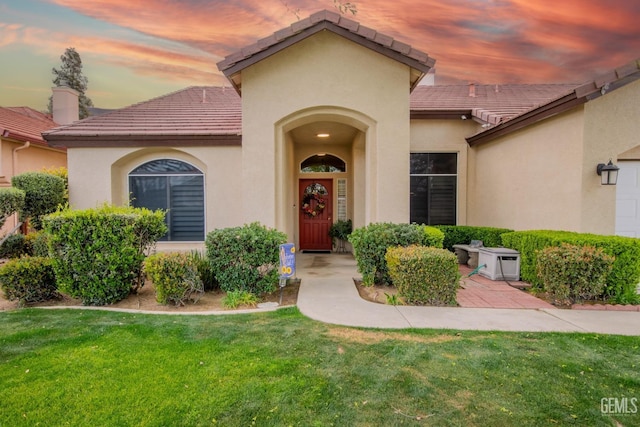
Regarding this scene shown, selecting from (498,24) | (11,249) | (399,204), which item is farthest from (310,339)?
(498,24)

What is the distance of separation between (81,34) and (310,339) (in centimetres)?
1376

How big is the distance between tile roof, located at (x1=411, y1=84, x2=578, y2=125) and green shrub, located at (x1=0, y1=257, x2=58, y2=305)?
1027 centimetres

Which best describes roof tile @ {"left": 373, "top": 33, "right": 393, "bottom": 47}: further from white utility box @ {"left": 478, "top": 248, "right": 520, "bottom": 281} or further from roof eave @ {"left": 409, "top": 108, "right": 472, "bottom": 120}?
white utility box @ {"left": 478, "top": 248, "right": 520, "bottom": 281}

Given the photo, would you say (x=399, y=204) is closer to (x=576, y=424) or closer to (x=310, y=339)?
(x=310, y=339)

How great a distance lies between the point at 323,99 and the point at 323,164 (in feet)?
15.8

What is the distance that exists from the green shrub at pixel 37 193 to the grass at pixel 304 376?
18.4 feet

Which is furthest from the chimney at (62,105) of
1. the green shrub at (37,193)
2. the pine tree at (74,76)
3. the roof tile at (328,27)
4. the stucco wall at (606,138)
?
the stucco wall at (606,138)

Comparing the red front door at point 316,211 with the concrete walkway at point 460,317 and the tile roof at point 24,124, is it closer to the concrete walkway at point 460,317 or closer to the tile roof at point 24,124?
the concrete walkway at point 460,317

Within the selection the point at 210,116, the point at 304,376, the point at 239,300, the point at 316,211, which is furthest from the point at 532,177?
the point at 210,116

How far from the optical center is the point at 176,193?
32.0 feet

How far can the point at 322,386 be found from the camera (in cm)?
297

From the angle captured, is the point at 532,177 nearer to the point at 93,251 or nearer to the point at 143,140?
the point at 93,251

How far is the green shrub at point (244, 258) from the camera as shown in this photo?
5902mm

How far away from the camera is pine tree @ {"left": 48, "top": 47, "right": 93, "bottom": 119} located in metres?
31.9
